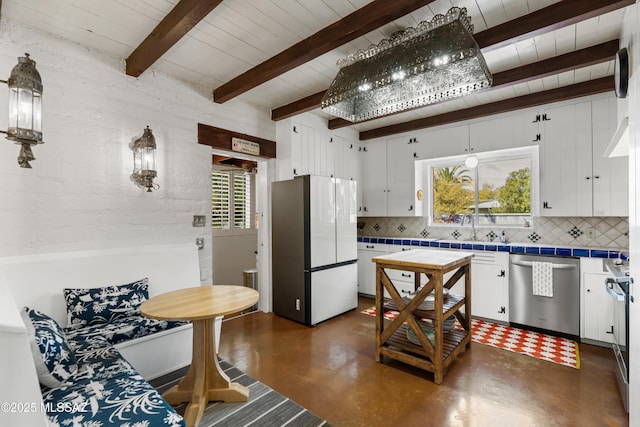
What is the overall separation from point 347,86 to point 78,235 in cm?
259

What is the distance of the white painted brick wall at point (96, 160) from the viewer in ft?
7.50

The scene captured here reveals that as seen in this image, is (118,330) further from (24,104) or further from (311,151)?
(311,151)

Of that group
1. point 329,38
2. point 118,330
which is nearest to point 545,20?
point 329,38

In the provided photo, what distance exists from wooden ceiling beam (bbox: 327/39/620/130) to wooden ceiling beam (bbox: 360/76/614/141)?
81 centimetres

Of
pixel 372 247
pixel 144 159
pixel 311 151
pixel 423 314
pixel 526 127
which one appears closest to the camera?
pixel 423 314

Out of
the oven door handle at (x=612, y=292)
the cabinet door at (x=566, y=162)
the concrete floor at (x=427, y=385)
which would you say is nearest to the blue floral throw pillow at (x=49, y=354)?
the concrete floor at (x=427, y=385)

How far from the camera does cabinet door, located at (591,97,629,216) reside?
3189 mm

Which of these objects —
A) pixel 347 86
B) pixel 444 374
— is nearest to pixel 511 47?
pixel 347 86

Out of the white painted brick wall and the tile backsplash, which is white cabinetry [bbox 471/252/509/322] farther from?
the white painted brick wall

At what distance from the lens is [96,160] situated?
2.64 metres

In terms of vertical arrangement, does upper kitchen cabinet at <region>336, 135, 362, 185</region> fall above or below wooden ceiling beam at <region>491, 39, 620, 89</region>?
below

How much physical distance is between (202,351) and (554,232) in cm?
421

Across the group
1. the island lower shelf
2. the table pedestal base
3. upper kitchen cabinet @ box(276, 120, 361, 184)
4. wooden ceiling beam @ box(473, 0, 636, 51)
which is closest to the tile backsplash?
upper kitchen cabinet @ box(276, 120, 361, 184)

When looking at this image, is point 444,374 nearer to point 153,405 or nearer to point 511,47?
point 153,405
